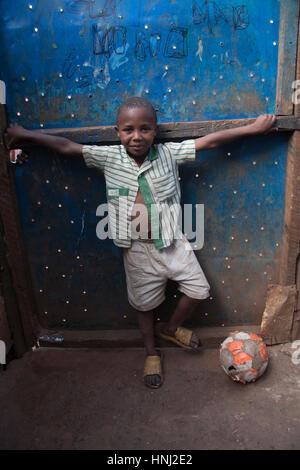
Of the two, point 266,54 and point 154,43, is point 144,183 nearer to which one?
point 154,43

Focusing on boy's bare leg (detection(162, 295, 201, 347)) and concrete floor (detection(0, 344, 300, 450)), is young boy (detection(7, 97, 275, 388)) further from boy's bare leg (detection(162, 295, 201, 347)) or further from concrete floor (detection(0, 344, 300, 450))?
concrete floor (detection(0, 344, 300, 450))

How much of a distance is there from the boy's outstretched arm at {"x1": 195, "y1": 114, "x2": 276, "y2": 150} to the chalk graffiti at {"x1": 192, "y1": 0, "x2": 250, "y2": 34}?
540 millimetres

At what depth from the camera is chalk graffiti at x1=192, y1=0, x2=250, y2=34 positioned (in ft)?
6.43

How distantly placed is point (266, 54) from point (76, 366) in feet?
7.64

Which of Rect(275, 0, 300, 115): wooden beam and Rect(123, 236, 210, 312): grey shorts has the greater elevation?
Rect(275, 0, 300, 115): wooden beam

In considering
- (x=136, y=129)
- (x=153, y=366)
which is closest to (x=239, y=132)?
(x=136, y=129)

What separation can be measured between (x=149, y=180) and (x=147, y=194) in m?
0.08

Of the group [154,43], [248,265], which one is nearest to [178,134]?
[154,43]

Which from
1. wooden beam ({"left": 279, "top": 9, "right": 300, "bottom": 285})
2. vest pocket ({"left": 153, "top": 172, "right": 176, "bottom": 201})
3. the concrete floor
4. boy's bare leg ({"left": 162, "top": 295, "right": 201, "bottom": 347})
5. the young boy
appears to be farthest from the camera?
boy's bare leg ({"left": 162, "top": 295, "right": 201, "bottom": 347})

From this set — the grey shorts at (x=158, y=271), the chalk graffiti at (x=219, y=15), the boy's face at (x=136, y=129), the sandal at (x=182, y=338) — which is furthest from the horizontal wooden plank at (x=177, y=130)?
the sandal at (x=182, y=338)

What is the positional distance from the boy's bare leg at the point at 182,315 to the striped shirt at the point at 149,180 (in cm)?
45

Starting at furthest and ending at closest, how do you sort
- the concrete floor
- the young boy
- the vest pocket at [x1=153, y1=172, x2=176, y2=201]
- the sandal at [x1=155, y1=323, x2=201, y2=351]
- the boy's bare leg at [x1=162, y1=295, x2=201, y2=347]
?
the sandal at [x1=155, y1=323, x2=201, y2=351] → the boy's bare leg at [x1=162, y1=295, x2=201, y2=347] → the vest pocket at [x1=153, y1=172, x2=176, y2=201] → the young boy → the concrete floor

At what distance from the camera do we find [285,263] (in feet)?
7.75

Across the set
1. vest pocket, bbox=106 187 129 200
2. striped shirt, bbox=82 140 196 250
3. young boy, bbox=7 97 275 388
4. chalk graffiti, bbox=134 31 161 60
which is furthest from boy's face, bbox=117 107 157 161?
chalk graffiti, bbox=134 31 161 60
